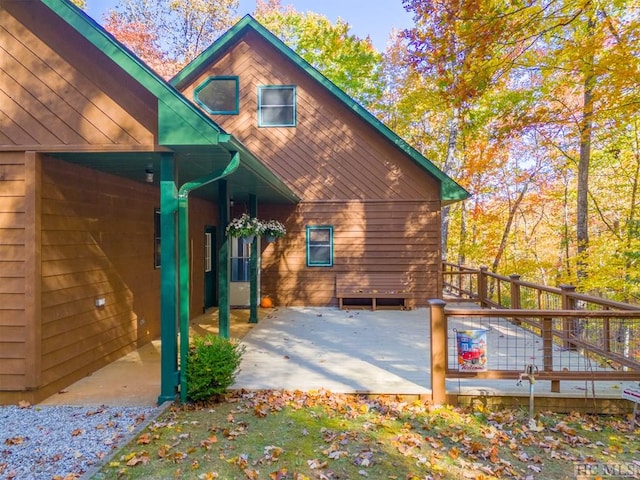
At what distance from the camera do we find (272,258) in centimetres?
1069

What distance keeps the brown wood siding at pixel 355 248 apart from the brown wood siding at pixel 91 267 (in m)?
4.15

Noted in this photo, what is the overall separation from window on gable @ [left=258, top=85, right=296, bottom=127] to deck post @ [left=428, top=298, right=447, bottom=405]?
7456 mm

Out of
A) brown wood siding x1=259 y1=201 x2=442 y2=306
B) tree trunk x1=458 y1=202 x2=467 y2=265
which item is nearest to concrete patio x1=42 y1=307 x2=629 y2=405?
brown wood siding x1=259 y1=201 x2=442 y2=306

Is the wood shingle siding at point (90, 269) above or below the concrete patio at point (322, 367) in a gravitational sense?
above

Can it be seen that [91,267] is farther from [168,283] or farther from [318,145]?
[318,145]

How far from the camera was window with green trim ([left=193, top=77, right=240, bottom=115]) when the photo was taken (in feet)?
35.0

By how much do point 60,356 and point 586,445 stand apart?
538 centimetres

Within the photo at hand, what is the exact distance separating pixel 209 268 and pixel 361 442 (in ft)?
24.3

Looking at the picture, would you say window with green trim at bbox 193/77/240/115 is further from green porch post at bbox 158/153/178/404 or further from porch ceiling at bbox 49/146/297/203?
green porch post at bbox 158/153/178/404

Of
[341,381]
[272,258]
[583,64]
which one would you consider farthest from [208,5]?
[341,381]

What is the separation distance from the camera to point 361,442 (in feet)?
11.4

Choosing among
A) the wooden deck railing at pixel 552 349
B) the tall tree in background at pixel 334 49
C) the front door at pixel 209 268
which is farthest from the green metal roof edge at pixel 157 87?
the tall tree in background at pixel 334 49

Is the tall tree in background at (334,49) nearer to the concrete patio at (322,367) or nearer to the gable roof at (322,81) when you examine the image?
the gable roof at (322,81)

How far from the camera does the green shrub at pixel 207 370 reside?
4129 millimetres
